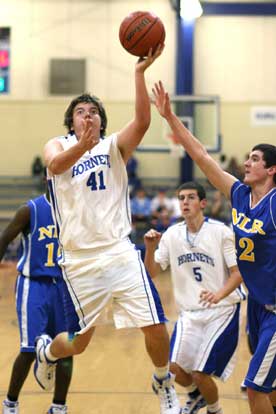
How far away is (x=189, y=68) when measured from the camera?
65.0 ft

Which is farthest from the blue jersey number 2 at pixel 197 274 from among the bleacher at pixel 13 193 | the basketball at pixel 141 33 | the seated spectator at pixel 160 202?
the bleacher at pixel 13 193

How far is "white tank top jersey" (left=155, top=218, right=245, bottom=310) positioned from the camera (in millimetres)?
5691

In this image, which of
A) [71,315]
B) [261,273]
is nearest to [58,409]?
[71,315]

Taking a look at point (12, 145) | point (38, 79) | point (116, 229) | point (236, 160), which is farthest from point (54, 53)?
point (116, 229)

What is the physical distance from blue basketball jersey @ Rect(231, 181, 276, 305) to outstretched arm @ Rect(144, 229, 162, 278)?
1.96ft

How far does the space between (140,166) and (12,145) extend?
344 centimetres

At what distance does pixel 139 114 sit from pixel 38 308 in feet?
5.63

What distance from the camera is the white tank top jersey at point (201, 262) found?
18.7ft

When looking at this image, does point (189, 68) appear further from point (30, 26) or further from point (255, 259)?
point (255, 259)

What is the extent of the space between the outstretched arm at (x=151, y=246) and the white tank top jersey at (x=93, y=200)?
387 millimetres

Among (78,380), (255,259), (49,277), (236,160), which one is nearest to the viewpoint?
(255,259)

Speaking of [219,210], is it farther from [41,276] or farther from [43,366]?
[43,366]

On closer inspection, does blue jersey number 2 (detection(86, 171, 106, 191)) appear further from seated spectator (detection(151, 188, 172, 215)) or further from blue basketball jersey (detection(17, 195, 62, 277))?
seated spectator (detection(151, 188, 172, 215))

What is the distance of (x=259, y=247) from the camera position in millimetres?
4645
